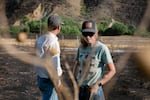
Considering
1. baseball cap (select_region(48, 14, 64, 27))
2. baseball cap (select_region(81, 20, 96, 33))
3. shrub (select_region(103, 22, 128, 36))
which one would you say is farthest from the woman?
shrub (select_region(103, 22, 128, 36))

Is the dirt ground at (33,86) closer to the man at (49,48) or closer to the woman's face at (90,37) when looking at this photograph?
the man at (49,48)

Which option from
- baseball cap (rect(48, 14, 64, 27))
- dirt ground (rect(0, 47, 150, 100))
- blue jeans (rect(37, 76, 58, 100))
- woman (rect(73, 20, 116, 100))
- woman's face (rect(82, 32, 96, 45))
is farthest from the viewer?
dirt ground (rect(0, 47, 150, 100))

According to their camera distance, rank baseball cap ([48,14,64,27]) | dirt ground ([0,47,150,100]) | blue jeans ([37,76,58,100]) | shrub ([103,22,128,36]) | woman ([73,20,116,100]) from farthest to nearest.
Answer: dirt ground ([0,47,150,100]) < shrub ([103,22,128,36]) < blue jeans ([37,76,58,100]) < baseball cap ([48,14,64,27]) < woman ([73,20,116,100])

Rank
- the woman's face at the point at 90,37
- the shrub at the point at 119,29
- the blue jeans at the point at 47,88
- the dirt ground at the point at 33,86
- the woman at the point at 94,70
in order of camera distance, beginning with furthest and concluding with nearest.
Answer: the dirt ground at the point at 33,86, the shrub at the point at 119,29, the blue jeans at the point at 47,88, the woman at the point at 94,70, the woman's face at the point at 90,37

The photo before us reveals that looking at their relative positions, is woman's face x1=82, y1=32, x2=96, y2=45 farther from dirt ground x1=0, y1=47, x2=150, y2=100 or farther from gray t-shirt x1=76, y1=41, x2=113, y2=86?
dirt ground x1=0, y1=47, x2=150, y2=100

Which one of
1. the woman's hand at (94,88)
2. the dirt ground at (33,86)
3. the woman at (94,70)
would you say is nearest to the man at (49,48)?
the woman at (94,70)

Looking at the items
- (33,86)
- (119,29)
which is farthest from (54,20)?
(119,29)

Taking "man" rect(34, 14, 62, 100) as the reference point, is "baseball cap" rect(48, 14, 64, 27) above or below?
above

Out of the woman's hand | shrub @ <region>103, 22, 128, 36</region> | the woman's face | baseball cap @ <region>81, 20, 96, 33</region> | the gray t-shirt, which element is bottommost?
shrub @ <region>103, 22, 128, 36</region>

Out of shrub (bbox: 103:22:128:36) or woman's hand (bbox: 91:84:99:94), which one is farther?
shrub (bbox: 103:22:128:36)

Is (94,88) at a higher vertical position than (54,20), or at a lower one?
lower

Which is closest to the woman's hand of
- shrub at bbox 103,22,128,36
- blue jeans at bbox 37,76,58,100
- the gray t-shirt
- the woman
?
the woman

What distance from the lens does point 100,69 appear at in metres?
3.68

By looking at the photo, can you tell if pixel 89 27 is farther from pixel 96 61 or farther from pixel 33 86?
pixel 33 86
